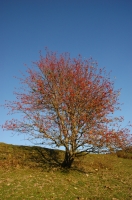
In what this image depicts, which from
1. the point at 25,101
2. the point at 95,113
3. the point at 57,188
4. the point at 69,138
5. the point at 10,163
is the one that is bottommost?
the point at 57,188

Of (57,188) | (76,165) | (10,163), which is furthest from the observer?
(76,165)

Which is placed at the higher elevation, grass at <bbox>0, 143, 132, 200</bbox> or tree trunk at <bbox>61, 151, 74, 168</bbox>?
tree trunk at <bbox>61, 151, 74, 168</bbox>

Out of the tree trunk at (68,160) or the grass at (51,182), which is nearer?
the grass at (51,182)

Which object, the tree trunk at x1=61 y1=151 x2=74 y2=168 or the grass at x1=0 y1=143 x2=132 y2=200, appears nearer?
the grass at x1=0 y1=143 x2=132 y2=200

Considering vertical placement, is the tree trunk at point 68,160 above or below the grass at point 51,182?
above

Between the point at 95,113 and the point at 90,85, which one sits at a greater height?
the point at 90,85

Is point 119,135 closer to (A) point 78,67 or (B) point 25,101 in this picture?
(A) point 78,67

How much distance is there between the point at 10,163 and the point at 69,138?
5.68 meters

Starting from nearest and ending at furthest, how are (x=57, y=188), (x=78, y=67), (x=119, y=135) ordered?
(x=57, y=188) < (x=119, y=135) < (x=78, y=67)

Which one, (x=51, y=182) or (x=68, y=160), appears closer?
(x=51, y=182)

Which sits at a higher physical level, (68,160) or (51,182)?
(68,160)

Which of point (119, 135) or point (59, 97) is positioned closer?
point (119, 135)

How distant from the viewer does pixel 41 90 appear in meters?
16.8

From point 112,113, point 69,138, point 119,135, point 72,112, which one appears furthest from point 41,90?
point 119,135
